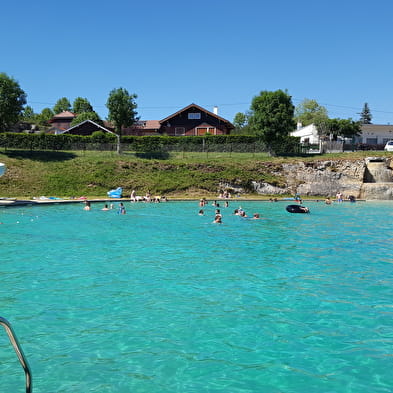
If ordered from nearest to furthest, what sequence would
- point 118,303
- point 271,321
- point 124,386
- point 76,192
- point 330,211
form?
1. point 124,386
2. point 271,321
3. point 118,303
4. point 330,211
5. point 76,192

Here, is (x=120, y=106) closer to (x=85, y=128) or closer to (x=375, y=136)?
(x=85, y=128)

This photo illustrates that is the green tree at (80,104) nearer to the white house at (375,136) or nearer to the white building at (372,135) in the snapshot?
the white building at (372,135)

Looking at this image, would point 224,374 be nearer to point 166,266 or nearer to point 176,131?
point 166,266

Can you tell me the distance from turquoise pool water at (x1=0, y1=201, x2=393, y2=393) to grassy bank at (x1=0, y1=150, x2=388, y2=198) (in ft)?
72.5

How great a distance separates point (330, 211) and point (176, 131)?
44.4m

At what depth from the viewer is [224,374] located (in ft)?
26.7

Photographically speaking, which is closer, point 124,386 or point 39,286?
point 124,386

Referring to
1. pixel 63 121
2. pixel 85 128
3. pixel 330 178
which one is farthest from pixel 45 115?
pixel 330 178

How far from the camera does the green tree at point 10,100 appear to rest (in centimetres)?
4919

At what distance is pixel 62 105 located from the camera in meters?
148

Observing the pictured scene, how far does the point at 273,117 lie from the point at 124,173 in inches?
878

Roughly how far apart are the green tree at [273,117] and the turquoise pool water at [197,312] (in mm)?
35412

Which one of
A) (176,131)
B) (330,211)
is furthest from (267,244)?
(176,131)

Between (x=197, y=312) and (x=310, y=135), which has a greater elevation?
(x=310, y=135)
